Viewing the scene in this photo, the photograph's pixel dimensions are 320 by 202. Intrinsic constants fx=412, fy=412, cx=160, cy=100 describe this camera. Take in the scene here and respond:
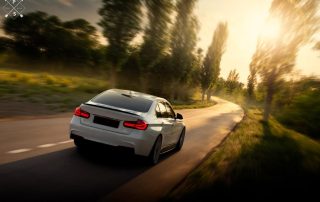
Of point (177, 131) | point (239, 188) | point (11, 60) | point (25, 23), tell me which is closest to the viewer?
point (239, 188)

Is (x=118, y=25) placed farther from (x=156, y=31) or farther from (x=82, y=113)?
(x=82, y=113)

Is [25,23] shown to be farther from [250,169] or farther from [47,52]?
[250,169]

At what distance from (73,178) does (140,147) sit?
185 centimetres

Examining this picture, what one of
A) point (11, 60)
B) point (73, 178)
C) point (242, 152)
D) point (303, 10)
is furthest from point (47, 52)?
point (73, 178)

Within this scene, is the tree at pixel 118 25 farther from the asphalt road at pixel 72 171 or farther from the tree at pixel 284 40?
the asphalt road at pixel 72 171

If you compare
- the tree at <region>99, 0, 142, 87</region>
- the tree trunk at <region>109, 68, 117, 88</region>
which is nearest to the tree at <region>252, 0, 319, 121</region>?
the tree at <region>99, 0, 142, 87</region>

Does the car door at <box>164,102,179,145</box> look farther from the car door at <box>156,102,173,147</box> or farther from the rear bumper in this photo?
the rear bumper

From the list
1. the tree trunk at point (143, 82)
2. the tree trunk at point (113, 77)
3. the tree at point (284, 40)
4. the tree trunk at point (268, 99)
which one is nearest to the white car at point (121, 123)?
the tree at point (284, 40)

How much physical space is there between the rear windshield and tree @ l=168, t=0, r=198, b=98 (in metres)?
44.3

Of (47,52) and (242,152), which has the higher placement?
(47,52)

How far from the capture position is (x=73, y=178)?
685cm

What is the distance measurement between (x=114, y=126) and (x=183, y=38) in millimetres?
47678

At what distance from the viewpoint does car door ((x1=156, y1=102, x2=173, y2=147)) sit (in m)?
9.61

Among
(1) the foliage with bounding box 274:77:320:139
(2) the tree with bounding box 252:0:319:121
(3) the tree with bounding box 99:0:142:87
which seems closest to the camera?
(1) the foliage with bounding box 274:77:320:139
